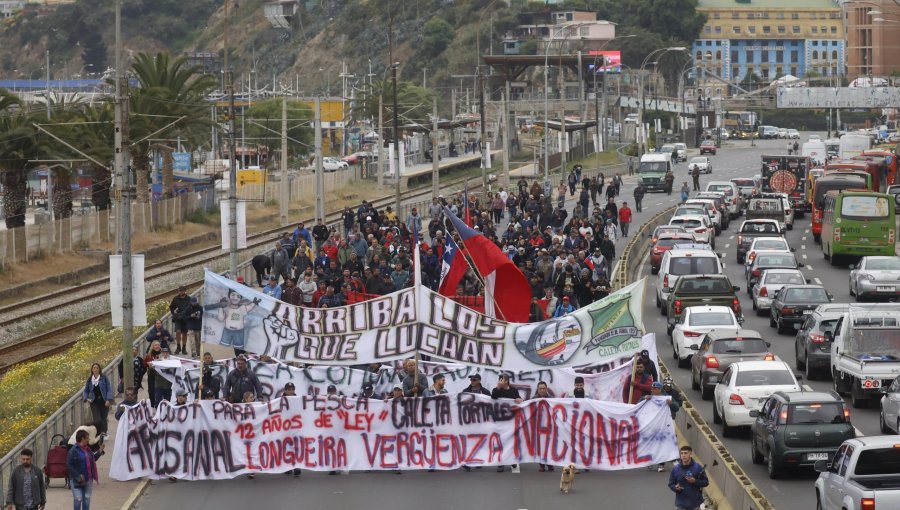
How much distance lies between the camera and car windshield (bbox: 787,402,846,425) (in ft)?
64.2

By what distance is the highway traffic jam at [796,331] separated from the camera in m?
19.5

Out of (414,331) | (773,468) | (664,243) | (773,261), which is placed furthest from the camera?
(664,243)

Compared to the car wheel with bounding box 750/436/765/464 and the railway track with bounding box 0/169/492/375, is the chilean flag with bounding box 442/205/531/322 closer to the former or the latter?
the car wheel with bounding box 750/436/765/464

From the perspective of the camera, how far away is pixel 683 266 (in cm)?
3872

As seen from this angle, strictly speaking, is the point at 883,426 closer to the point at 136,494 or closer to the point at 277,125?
the point at 136,494

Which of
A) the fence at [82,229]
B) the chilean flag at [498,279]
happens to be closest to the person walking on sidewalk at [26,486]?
the chilean flag at [498,279]

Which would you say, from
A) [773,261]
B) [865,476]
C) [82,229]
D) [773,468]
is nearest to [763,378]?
[773,468]

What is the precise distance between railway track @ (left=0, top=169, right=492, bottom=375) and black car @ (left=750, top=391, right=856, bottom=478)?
20.8 metres

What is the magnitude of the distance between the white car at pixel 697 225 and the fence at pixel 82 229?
74.2 ft

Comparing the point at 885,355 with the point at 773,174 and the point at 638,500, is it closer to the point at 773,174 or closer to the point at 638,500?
the point at 638,500

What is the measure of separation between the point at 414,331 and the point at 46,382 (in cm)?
1079

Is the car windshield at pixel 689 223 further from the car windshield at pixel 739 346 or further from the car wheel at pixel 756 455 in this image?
the car wheel at pixel 756 455

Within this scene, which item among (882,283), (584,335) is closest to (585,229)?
(882,283)

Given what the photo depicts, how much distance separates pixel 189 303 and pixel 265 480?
9.38 m
